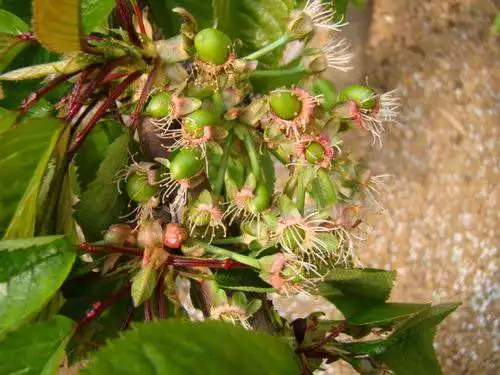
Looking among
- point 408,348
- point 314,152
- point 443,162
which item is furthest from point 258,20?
point 443,162

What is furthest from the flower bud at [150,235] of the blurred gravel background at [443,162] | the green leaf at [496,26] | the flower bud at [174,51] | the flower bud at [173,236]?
the green leaf at [496,26]

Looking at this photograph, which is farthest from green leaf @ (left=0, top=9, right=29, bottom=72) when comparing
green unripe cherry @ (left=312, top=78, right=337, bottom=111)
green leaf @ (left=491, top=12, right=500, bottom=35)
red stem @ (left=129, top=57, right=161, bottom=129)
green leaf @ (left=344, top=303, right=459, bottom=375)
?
green leaf @ (left=491, top=12, right=500, bottom=35)

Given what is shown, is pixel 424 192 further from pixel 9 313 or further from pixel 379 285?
pixel 9 313

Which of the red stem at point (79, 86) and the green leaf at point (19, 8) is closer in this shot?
the red stem at point (79, 86)

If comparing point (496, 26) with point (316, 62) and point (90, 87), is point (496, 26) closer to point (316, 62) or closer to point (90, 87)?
point (316, 62)

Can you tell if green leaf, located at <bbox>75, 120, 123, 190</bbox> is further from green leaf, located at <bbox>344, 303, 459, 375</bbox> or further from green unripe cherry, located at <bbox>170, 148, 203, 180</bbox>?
green leaf, located at <bbox>344, 303, 459, 375</bbox>

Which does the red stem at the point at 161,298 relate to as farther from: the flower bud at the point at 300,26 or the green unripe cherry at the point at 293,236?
the flower bud at the point at 300,26
